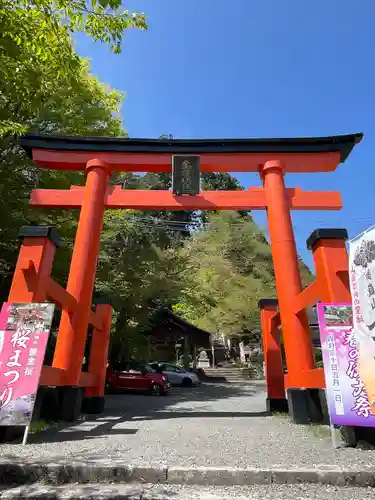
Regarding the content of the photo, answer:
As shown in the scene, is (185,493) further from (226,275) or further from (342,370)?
(226,275)

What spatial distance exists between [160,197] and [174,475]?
6.35 metres

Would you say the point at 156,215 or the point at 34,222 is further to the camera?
the point at 156,215

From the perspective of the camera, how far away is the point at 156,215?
95.1ft

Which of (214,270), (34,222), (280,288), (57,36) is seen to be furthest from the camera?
(214,270)

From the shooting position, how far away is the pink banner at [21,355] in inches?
192

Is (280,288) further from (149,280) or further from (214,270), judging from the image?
(214,270)

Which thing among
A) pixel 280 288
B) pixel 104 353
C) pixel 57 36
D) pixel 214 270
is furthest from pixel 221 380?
pixel 57 36

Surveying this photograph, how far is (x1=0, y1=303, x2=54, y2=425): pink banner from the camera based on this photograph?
488 centimetres

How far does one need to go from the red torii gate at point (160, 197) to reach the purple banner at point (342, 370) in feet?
5.26

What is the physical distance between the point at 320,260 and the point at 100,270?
8745 mm

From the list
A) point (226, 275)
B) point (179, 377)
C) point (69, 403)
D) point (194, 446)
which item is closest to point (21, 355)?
point (69, 403)

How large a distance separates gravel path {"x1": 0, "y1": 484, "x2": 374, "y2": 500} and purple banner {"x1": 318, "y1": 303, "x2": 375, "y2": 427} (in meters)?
1.47

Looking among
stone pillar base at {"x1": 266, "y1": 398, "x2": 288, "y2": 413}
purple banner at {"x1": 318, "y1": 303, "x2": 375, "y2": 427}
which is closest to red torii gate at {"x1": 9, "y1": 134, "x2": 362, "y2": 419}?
stone pillar base at {"x1": 266, "y1": 398, "x2": 288, "y2": 413}

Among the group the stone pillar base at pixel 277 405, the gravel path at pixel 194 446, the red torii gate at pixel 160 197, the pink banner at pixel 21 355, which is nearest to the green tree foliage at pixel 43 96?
the red torii gate at pixel 160 197
